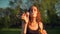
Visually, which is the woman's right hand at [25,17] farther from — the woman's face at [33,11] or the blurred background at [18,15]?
the blurred background at [18,15]

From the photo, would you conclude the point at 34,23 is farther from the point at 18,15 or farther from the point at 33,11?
the point at 18,15

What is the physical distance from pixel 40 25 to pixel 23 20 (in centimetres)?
29

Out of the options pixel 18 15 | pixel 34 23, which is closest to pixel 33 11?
pixel 34 23

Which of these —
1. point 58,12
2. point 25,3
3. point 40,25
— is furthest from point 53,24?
point 40,25

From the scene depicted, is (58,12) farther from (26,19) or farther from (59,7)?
(26,19)

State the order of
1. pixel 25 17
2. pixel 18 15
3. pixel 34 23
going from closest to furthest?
pixel 25 17
pixel 34 23
pixel 18 15

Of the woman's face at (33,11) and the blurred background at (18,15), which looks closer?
the woman's face at (33,11)

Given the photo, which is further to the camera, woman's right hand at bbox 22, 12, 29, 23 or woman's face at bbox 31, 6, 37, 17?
woman's face at bbox 31, 6, 37, 17

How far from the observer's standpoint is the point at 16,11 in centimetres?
4012

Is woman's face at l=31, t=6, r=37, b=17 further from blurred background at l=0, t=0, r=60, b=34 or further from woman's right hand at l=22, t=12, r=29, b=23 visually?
blurred background at l=0, t=0, r=60, b=34

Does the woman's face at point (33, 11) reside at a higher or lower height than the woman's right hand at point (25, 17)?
higher

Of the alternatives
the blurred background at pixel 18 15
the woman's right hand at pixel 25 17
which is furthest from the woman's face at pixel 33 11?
the blurred background at pixel 18 15

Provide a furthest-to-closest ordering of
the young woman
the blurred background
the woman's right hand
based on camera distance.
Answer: the blurred background → the young woman → the woman's right hand

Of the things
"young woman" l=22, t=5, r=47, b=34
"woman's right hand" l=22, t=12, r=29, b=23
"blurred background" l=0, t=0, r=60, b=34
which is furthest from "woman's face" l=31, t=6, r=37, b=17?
"blurred background" l=0, t=0, r=60, b=34
